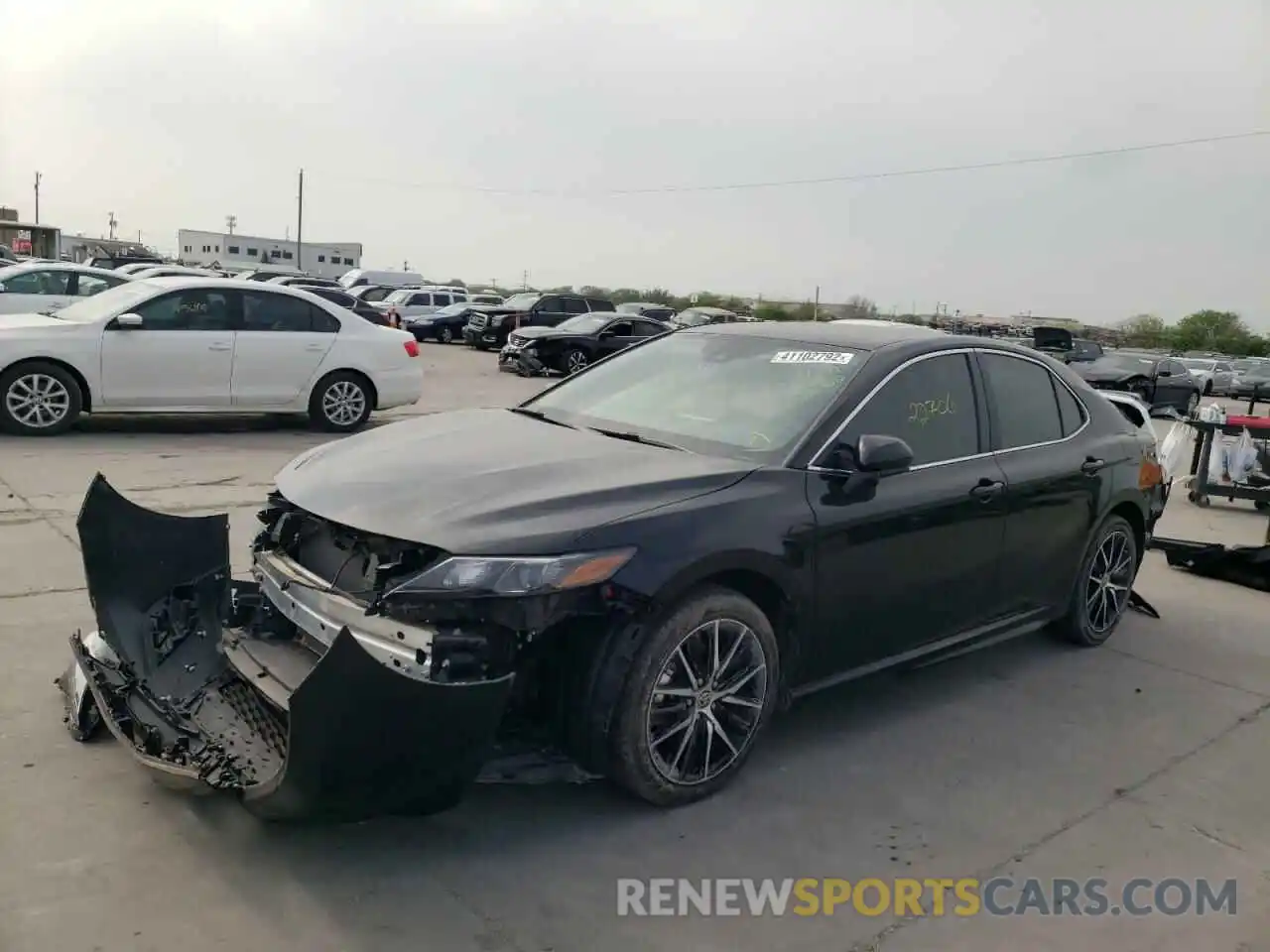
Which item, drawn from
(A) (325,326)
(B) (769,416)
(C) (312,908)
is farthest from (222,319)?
(C) (312,908)

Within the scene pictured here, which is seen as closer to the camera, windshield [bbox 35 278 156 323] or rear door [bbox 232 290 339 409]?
windshield [bbox 35 278 156 323]

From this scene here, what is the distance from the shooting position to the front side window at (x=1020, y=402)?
496cm

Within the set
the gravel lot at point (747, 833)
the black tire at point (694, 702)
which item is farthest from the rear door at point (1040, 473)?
the black tire at point (694, 702)

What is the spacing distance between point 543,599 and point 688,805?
1.01m

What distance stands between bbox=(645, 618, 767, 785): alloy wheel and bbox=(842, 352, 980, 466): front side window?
0.98 m

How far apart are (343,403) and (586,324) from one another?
1247cm

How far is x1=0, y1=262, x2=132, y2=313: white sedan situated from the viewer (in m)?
15.0

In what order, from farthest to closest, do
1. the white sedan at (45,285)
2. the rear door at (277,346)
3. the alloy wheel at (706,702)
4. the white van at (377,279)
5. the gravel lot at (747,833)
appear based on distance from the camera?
the white van at (377,279) → the white sedan at (45,285) → the rear door at (277,346) → the alloy wheel at (706,702) → the gravel lot at (747,833)

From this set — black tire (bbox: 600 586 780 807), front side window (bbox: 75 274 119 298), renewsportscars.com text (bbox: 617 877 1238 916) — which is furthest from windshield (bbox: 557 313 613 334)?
renewsportscars.com text (bbox: 617 877 1238 916)

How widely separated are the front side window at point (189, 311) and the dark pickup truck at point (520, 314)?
18.1 metres

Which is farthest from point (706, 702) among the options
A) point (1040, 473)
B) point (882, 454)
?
point (1040, 473)

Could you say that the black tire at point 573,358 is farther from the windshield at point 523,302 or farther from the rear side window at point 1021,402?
the rear side window at point 1021,402

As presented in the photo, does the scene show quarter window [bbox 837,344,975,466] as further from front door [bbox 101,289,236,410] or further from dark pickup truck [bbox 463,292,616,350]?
dark pickup truck [bbox 463,292,616,350]

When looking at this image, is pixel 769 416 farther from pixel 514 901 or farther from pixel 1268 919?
pixel 1268 919
